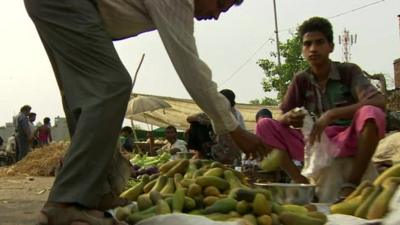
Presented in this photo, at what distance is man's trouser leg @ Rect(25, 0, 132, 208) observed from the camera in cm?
234

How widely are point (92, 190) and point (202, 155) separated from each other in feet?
18.7

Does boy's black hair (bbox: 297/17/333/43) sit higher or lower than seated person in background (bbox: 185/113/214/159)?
higher

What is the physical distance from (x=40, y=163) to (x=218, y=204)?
1134 centimetres

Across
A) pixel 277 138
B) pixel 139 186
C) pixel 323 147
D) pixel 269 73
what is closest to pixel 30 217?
pixel 139 186

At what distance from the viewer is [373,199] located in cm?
285

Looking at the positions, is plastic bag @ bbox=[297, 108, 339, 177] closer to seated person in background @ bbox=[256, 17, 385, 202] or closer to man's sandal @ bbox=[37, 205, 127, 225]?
seated person in background @ bbox=[256, 17, 385, 202]

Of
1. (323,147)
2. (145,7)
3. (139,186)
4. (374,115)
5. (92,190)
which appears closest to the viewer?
(92,190)

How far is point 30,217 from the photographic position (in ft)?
16.3

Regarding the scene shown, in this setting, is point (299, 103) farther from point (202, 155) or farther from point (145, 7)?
point (202, 155)

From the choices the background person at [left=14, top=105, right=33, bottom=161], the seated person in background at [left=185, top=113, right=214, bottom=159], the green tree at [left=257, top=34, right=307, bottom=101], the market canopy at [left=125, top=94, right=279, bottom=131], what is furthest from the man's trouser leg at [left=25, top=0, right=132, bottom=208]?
the green tree at [left=257, top=34, right=307, bottom=101]

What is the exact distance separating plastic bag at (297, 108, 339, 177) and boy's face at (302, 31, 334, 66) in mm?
543

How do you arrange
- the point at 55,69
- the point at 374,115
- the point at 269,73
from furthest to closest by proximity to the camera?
the point at 269,73 < the point at 374,115 < the point at 55,69

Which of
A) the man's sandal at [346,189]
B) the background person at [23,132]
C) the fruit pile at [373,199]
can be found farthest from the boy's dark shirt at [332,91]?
the background person at [23,132]

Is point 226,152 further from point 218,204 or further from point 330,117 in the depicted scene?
point 218,204
